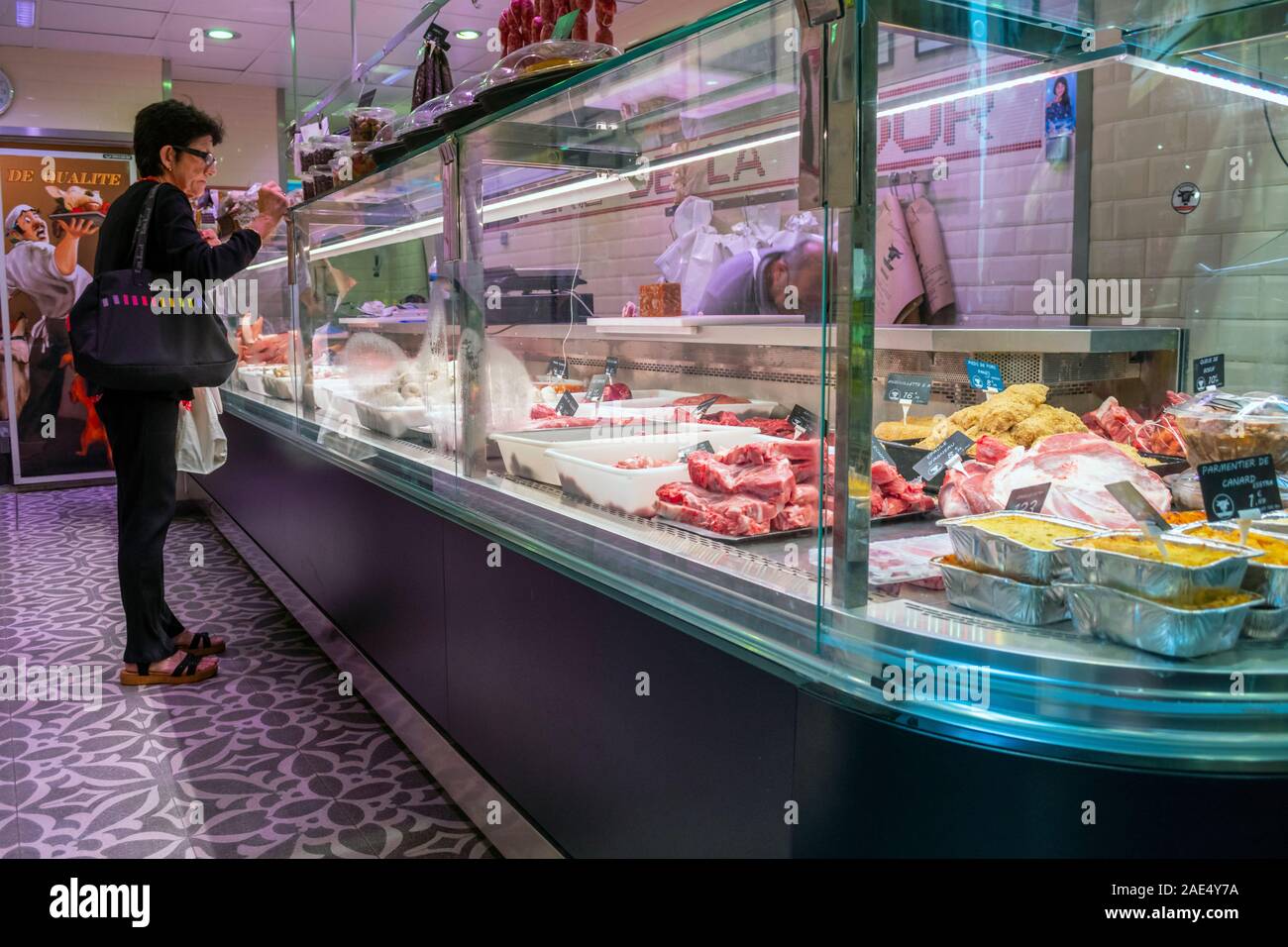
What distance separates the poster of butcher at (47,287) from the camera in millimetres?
7777

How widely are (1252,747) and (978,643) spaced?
0.32 meters

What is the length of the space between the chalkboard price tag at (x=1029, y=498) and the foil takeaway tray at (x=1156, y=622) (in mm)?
348

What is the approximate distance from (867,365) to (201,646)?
3.38m

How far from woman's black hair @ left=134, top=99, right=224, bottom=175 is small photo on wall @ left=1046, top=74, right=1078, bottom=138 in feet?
9.90

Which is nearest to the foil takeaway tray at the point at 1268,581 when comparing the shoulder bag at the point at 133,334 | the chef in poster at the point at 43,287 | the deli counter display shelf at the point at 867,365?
the deli counter display shelf at the point at 867,365

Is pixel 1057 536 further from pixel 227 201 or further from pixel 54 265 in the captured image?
pixel 54 265

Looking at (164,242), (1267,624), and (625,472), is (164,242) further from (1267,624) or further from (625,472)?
(1267,624)

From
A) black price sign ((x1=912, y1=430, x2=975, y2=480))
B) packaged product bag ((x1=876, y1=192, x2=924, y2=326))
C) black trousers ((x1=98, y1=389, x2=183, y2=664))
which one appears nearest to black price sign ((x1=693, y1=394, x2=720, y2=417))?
black price sign ((x1=912, y1=430, x2=975, y2=480))

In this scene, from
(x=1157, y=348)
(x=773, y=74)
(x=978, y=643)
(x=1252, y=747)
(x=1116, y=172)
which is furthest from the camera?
(x=1116, y=172)

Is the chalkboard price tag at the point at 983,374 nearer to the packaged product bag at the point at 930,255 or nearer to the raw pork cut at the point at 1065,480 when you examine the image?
the raw pork cut at the point at 1065,480

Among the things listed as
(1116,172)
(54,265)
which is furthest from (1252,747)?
(54,265)
